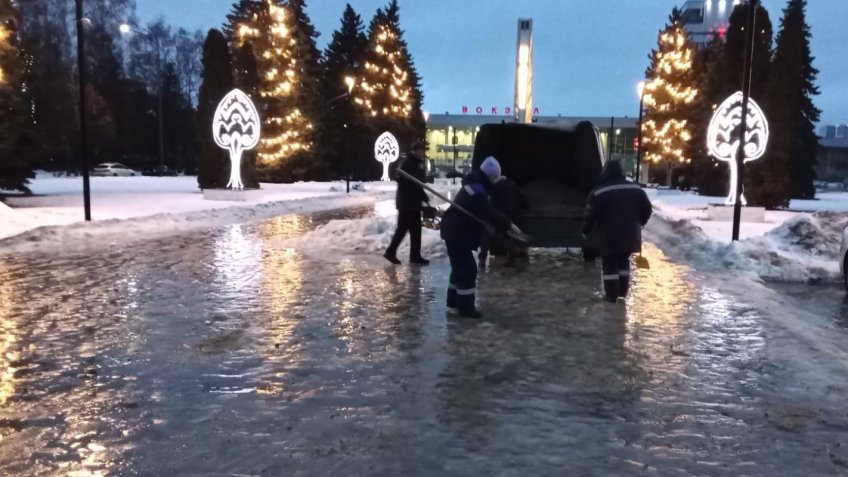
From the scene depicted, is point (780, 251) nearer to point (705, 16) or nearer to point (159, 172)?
point (159, 172)

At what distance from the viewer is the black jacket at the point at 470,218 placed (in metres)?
7.56

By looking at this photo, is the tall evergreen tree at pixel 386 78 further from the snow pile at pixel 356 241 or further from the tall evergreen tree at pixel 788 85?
the snow pile at pixel 356 241

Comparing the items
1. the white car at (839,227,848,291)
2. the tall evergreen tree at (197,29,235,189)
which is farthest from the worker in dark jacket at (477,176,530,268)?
the tall evergreen tree at (197,29,235,189)

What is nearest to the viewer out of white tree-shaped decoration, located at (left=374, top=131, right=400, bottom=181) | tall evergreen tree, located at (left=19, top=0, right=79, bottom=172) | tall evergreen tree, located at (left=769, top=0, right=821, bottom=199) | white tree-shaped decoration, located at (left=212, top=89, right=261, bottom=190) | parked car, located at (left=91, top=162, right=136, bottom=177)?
tall evergreen tree, located at (left=769, top=0, right=821, bottom=199)

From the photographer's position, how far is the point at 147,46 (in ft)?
253

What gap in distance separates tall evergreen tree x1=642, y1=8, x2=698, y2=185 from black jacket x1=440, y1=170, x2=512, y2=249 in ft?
131

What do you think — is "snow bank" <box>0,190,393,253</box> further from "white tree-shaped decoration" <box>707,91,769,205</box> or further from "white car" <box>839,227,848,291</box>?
"white tree-shaped decoration" <box>707,91,769,205</box>

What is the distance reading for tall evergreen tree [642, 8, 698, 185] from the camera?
150ft

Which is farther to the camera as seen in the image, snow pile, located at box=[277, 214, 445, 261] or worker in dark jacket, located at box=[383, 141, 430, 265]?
snow pile, located at box=[277, 214, 445, 261]

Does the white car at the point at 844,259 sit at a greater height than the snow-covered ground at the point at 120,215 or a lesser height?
greater

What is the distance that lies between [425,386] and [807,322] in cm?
478

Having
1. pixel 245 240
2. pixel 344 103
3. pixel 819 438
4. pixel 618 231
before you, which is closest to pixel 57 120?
pixel 344 103

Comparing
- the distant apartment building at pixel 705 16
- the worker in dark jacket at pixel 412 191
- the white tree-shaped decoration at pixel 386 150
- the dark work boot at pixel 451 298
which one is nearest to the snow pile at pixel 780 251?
the worker in dark jacket at pixel 412 191

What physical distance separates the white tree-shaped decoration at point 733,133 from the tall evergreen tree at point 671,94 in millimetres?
23488
